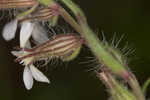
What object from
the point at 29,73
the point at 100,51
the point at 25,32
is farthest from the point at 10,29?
the point at 100,51

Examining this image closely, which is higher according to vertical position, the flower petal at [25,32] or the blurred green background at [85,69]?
the flower petal at [25,32]

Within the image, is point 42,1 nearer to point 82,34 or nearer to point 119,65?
point 82,34

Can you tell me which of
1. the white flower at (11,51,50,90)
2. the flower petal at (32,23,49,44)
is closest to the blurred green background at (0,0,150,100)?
the flower petal at (32,23,49,44)

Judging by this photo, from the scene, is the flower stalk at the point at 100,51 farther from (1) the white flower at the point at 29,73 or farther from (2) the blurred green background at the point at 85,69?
(2) the blurred green background at the point at 85,69

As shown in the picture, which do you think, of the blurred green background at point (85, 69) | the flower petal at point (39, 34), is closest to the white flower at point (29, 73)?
the flower petal at point (39, 34)

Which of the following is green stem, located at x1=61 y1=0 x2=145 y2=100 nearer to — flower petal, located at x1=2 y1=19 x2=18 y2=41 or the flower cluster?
the flower cluster

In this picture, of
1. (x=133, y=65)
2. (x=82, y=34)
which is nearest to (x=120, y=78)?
(x=82, y=34)
